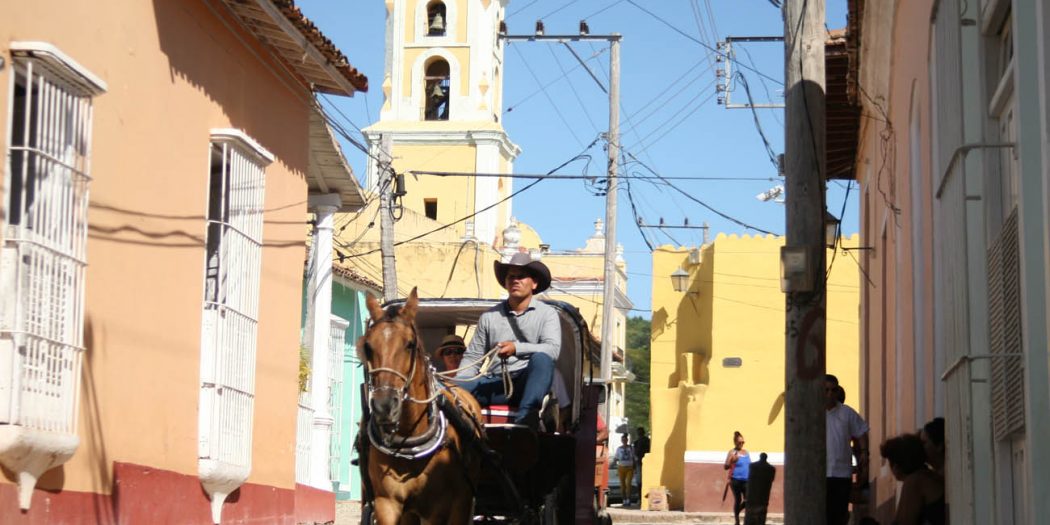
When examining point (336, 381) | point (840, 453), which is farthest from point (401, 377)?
point (336, 381)

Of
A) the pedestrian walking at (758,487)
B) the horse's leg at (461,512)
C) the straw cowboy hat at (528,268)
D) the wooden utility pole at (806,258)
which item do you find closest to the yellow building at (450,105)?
the pedestrian walking at (758,487)

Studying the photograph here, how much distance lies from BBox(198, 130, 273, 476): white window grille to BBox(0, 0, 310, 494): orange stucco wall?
0.69ft

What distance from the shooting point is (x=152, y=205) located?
11.5 m

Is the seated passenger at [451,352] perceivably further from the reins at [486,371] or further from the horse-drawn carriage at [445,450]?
the reins at [486,371]

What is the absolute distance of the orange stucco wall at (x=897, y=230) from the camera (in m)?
11.4

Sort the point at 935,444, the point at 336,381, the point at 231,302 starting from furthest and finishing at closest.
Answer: the point at 336,381 → the point at 231,302 → the point at 935,444

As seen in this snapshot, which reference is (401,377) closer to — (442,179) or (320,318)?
(320,318)

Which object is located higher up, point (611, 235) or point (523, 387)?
point (611, 235)

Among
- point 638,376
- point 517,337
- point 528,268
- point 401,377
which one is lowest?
point 401,377

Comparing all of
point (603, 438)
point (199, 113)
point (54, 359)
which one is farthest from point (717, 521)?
point (54, 359)

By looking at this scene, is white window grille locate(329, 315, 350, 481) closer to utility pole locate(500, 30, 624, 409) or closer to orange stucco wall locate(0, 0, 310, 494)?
utility pole locate(500, 30, 624, 409)

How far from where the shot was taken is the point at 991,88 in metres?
7.94

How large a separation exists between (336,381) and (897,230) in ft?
41.6

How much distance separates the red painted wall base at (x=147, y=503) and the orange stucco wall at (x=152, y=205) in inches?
3.4
